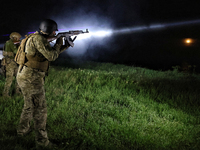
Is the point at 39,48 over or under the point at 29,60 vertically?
over

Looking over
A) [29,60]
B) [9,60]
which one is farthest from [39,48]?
[9,60]

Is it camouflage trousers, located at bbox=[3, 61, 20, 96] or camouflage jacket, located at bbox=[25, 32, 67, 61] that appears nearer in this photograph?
camouflage jacket, located at bbox=[25, 32, 67, 61]

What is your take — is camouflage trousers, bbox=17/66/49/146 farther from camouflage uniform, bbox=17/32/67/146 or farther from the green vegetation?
the green vegetation

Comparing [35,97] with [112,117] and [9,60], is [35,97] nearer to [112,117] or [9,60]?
[112,117]

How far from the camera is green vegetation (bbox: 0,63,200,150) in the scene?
10.0 feet

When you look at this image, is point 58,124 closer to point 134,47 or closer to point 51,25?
point 51,25

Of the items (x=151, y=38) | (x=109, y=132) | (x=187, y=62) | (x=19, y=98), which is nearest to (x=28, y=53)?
(x=109, y=132)

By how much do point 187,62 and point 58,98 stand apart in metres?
13.4

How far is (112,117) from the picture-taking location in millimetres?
4000

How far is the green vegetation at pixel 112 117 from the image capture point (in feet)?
10.0

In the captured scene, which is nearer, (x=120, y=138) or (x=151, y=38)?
(x=120, y=138)

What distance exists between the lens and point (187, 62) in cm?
1506

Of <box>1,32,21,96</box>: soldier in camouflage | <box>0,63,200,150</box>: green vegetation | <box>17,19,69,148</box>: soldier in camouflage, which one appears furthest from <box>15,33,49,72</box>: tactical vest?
<box>1,32,21,96</box>: soldier in camouflage

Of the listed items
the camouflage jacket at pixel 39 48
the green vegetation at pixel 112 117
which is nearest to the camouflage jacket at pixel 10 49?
the green vegetation at pixel 112 117
